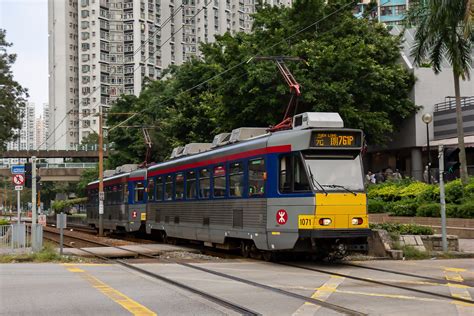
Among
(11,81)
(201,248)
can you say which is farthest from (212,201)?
(11,81)

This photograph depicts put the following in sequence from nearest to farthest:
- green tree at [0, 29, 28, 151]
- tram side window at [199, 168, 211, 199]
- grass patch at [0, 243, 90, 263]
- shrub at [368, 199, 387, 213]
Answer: grass patch at [0, 243, 90, 263] → tram side window at [199, 168, 211, 199] → shrub at [368, 199, 387, 213] → green tree at [0, 29, 28, 151]

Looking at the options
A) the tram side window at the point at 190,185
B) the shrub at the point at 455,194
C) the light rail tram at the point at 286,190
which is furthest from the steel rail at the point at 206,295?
the shrub at the point at 455,194

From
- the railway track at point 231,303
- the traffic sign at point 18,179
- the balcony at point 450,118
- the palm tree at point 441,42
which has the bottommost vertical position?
the railway track at point 231,303

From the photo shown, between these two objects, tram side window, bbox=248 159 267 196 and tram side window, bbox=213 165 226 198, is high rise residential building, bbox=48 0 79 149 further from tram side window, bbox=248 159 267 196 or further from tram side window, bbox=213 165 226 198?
tram side window, bbox=248 159 267 196

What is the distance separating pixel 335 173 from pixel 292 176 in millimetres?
1031

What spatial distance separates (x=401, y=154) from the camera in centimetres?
4275

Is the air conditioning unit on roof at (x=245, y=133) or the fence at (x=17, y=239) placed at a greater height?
the air conditioning unit on roof at (x=245, y=133)

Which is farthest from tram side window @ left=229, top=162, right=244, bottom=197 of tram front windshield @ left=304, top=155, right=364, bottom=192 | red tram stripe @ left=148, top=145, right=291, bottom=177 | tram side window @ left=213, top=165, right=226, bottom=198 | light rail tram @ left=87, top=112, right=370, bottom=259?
tram front windshield @ left=304, top=155, right=364, bottom=192

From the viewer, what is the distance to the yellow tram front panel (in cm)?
1438

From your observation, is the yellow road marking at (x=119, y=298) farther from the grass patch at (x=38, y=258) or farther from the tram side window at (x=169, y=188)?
the tram side window at (x=169, y=188)

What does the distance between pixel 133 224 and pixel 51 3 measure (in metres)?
114

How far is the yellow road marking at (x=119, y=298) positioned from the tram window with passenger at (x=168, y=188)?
9.60m

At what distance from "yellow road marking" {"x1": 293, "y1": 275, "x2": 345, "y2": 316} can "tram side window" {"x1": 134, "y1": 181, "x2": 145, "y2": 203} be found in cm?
1566

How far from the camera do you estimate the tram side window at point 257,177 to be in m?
15.9
